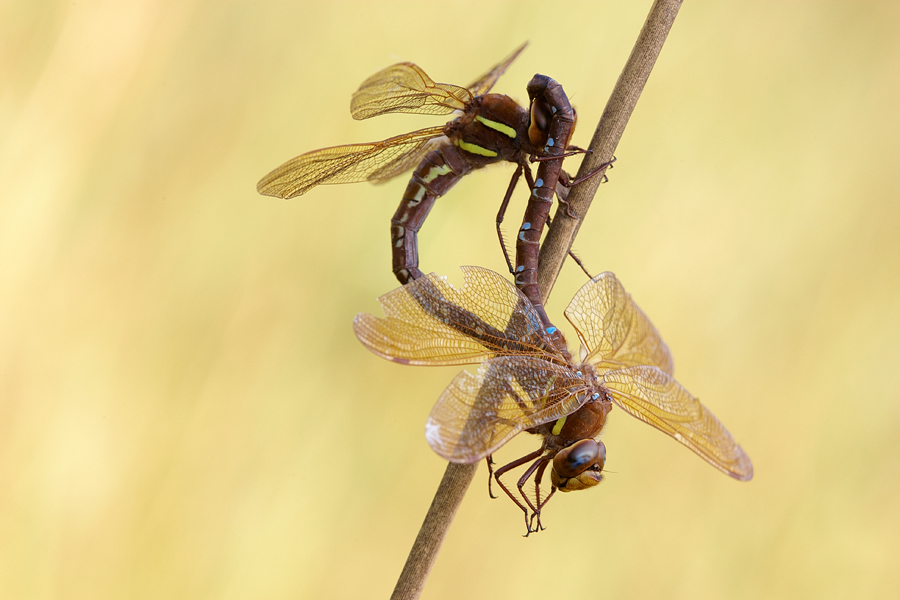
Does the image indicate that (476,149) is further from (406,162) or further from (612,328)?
(612,328)

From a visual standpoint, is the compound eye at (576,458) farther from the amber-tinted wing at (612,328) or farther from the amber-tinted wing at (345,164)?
the amber-tinted wing at (345,164)

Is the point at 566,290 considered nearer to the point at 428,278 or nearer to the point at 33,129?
the point at 428,278

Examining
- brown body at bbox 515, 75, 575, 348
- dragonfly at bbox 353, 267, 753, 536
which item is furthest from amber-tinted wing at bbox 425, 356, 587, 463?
brown body at bbox 515, 75, 575, 348

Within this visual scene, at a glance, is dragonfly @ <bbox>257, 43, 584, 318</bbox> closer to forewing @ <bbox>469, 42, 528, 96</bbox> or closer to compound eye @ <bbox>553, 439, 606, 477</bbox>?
forewing @ <bbox>469, 42, 528, 96</bbox>

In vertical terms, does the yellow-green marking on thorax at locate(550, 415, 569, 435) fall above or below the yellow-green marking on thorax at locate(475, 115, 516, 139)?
below

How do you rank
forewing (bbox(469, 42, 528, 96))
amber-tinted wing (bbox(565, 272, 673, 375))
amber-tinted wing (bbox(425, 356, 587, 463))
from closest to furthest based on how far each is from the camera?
amber-tinted wing (bbox(425, 356, 587, 463))
amber-tinted wing (bbox(565, 272, 673, 375))
forewing (bbox(469, 42, 528, 96))

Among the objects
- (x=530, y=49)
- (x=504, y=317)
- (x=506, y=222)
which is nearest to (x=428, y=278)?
(x=504, y=317)

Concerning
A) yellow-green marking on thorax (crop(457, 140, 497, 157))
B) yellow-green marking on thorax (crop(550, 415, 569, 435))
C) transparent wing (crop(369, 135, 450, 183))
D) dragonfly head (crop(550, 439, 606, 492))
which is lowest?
dragonfly head (crop(550, 439, 606, 492))
